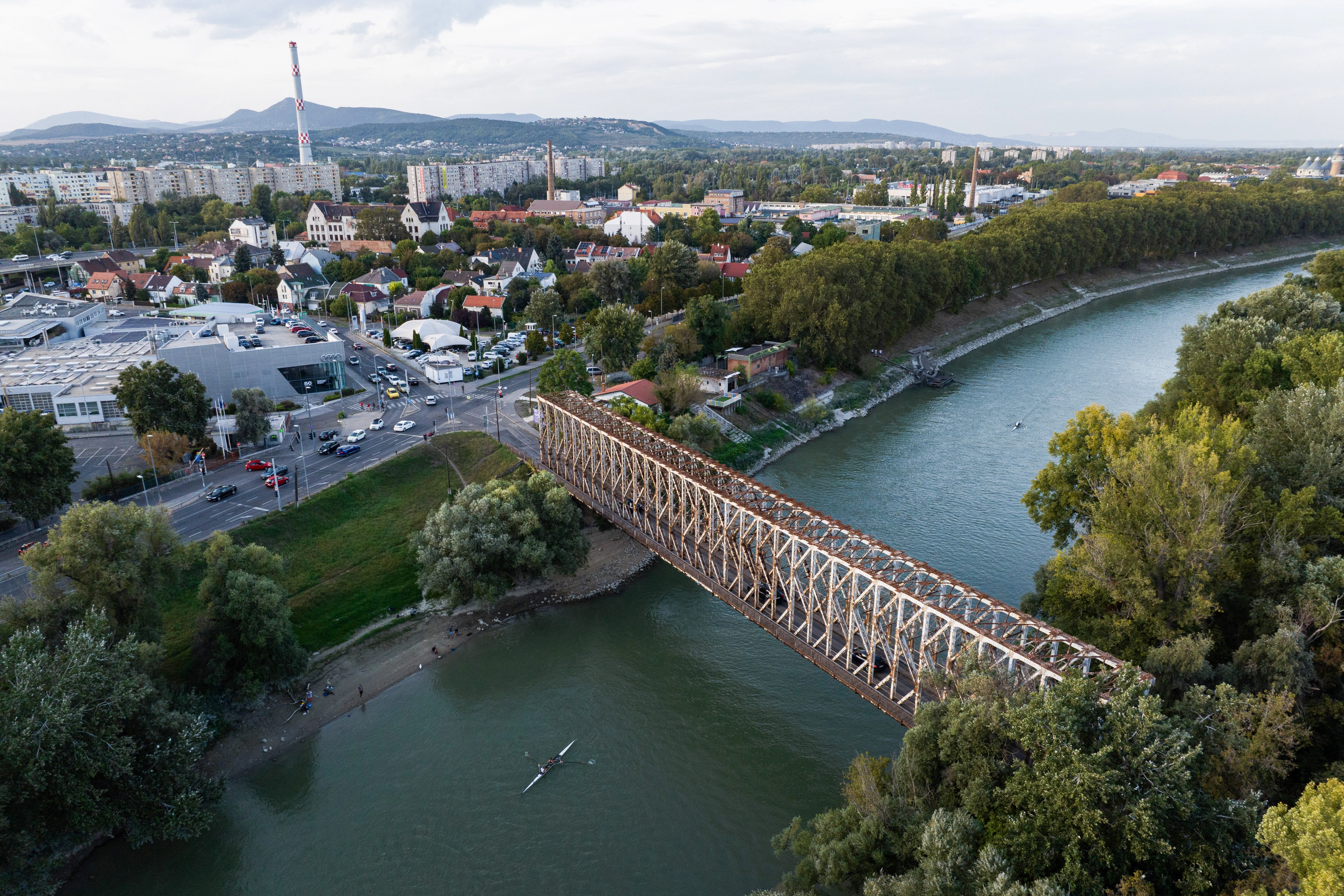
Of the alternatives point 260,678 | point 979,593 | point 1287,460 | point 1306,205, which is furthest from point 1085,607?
point 1306,205

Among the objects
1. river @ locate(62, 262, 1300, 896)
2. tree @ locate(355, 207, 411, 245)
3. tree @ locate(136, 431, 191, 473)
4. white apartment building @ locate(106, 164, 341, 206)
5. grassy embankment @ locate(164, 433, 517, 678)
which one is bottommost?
river @ locate(62, 262, 1300, 896)

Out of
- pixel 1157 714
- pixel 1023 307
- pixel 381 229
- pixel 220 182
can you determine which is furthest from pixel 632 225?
pixel 1157 714

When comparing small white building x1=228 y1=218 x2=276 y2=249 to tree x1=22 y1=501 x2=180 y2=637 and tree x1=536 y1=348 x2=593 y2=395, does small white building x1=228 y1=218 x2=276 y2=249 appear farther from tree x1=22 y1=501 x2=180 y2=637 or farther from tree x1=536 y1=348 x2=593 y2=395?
tree x1=22 y1=501 x2=180 y2=637

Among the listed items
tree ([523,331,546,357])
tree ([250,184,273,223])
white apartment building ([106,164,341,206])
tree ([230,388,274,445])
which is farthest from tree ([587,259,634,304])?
white apartment building ([106,164,341,206])

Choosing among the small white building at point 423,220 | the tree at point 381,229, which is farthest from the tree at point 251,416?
the small white building at point 423,220

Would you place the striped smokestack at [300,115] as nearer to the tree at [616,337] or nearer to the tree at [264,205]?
the tree at [264,205]

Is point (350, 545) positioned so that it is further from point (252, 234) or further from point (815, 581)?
point (252, 234)
